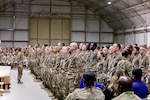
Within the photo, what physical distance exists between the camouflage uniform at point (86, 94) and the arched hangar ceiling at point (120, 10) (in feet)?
60.2

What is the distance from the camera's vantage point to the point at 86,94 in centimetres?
375

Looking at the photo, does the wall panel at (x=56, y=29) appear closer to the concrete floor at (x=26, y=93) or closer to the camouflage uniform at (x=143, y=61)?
the concrete floor at (x=26, y=93)

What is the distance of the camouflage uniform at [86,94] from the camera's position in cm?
371

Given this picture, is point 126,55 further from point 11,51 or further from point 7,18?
point 7,18

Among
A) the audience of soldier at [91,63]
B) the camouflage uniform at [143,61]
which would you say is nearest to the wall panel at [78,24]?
the audience of soldier at [91,63]

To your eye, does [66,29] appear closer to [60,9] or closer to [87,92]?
[60,9]

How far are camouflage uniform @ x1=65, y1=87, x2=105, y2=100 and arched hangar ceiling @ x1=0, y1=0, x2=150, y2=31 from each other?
60.2 ft

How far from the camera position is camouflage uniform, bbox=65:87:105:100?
3.71 m

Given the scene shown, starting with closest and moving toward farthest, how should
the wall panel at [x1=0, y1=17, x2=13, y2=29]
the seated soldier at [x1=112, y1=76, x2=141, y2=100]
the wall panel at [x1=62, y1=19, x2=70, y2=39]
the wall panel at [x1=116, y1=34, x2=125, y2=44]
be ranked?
the seated soldier at [x1=112, y1=76, x2=141, y2=100] < the wall panel at [x1=116, y1=34, x2=125, y2=44] < the wall panel at [x1=0, y1=17, x2=13, y2=29] < the wall panel at [x1=62, y1=19, x2=70, y2=39]

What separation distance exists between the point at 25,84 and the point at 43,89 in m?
1.66

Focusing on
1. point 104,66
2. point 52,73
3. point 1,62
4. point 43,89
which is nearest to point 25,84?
point 43,89

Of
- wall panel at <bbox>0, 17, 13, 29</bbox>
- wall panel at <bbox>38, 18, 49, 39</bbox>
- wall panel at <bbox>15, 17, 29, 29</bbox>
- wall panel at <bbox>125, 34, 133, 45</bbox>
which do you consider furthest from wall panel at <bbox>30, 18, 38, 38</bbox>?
wall panel at <bbox>125, 34, 133, 45</bbox>

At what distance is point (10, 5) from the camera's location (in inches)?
1193

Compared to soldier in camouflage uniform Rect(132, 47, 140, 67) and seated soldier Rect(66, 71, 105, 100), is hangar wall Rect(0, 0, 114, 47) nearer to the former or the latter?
soldier in camouflage uniform Rect(132, 47, 140, 67)
